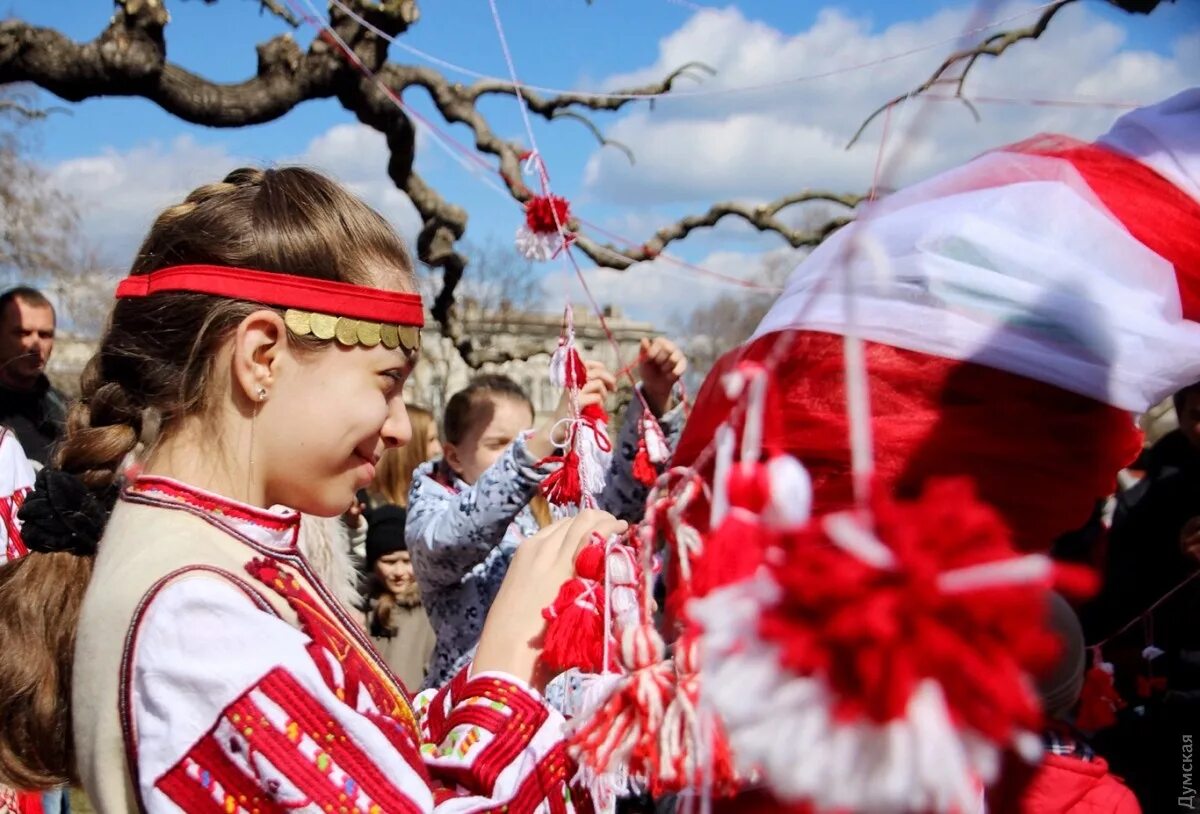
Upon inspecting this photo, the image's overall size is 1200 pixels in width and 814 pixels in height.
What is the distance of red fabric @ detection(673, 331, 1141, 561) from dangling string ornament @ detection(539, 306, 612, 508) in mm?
1520

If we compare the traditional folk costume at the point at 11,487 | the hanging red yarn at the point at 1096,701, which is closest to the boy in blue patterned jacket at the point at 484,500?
the traditional folk costume at the point at 11,487

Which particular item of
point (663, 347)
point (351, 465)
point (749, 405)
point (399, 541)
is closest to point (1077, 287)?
point (749, 405)

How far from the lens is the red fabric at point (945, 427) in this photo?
1153 millimetres

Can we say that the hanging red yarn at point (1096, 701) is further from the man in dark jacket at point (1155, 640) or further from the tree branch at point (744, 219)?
the tree branch at point (744, 219)

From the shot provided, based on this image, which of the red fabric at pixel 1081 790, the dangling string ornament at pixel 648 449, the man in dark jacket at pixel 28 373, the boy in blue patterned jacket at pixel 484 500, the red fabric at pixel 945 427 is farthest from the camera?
the man in dark jacket at pixel 28 373

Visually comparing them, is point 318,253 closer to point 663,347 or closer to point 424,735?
point 424,735

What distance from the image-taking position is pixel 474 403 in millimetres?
3740

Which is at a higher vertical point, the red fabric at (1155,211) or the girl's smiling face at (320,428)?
the red fabric at (1155,211)

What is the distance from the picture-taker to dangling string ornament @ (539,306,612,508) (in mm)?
2846

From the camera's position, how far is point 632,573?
4.75ft

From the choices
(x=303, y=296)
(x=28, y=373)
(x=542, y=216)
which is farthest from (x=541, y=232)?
(x=28, y=373)

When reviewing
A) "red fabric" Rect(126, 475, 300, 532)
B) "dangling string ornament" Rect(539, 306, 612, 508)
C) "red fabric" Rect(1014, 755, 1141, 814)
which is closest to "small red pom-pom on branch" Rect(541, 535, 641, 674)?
"red fabric" Rect(126, 475, 300, 532)

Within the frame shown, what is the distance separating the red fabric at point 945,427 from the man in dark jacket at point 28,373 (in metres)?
4.04

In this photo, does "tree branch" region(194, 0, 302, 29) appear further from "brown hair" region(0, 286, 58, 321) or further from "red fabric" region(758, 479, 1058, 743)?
"red fabric" region(758, 479, 1058, 743)
